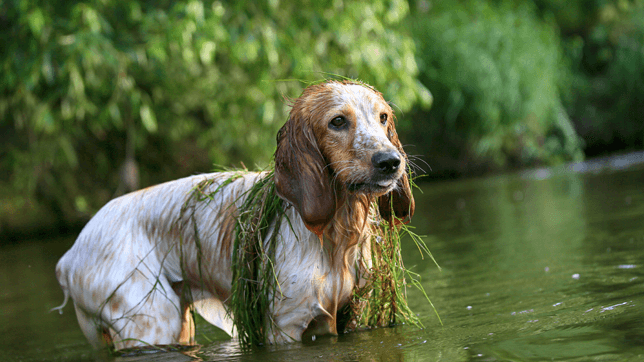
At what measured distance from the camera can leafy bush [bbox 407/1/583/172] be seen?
58.7 feet

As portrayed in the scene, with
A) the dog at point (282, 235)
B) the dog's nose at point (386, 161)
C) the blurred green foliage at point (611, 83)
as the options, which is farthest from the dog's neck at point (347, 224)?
the blurred green foliage at point (611, 83)

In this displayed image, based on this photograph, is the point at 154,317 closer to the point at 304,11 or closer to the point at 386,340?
the point at 386,340

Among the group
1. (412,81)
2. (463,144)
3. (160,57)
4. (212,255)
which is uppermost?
(160,57)

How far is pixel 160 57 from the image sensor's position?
10227mm

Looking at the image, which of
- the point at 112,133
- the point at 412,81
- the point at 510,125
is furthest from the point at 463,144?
the point at 112,133

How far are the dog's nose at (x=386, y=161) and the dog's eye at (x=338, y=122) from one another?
29cm

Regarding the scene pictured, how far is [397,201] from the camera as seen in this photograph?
12.1ft

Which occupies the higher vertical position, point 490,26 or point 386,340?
point 490,26

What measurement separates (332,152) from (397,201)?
1.84 feet

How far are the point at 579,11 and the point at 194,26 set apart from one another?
20.4 meters

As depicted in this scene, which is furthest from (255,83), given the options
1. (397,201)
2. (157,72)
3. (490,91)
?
(397,201)

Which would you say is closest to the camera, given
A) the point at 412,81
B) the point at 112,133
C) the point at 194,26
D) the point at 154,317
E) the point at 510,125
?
the point at 154,317

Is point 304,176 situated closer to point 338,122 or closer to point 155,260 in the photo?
point 338,122

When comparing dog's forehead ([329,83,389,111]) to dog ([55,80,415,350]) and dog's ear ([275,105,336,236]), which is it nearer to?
dog ([55,80,415,350])
